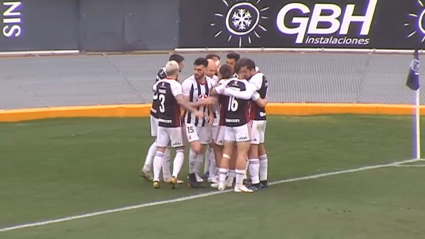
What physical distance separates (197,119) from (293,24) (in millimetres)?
14383

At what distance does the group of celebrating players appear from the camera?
13258 millimetres

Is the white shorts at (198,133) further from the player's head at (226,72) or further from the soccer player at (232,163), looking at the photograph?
the player's head at (226,72)

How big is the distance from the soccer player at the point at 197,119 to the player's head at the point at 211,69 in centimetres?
9

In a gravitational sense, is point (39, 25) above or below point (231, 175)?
below

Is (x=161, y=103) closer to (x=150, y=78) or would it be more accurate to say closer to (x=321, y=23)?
(x=150, y=78)

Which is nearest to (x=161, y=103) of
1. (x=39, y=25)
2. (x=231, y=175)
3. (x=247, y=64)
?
(x=247, y=64)

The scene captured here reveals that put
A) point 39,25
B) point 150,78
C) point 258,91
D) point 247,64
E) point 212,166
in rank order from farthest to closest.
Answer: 1. point 39,25
2. point 150,78
3. point 212,166
4. point 258,91
5. point 247,64

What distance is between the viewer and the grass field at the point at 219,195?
11039 mm

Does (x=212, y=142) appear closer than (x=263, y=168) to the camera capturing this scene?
No

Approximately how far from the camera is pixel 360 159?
16109 mm

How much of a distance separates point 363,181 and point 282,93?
9.02 metres

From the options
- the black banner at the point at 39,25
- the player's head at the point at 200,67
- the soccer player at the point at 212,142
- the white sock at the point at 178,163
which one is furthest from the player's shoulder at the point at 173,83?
the black banner at the point at 39,25

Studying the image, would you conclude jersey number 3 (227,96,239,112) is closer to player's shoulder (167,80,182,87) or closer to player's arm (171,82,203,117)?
player's arm (171,82,203,117)

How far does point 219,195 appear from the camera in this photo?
519 inches
